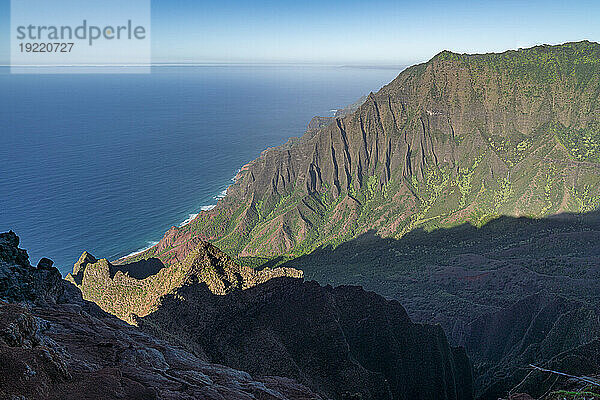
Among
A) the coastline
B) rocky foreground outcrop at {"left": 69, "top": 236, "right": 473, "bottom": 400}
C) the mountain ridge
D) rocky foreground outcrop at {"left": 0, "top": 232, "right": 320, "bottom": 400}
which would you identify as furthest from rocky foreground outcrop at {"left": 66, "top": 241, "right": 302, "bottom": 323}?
the mountain ridge

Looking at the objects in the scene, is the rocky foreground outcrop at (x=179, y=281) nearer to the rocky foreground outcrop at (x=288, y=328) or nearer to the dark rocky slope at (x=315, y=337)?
the rocky foreground outcrop at (x=288, y=328)

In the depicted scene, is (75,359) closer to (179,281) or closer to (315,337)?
(179,281)

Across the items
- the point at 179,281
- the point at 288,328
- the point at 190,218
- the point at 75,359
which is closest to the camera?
the point at 75,359

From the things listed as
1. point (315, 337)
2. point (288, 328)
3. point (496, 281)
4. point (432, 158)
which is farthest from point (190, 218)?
point (315, 337)

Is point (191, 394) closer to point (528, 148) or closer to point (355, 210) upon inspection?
point (355, 210)

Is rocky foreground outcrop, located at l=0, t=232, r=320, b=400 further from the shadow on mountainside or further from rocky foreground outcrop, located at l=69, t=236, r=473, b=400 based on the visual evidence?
the shadow on mountainside

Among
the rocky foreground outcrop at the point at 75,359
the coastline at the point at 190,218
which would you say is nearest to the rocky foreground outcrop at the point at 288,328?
the rocky foreground outcrop at the point at 75,359

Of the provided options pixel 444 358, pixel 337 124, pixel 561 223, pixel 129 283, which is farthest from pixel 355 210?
pixel 129 283
